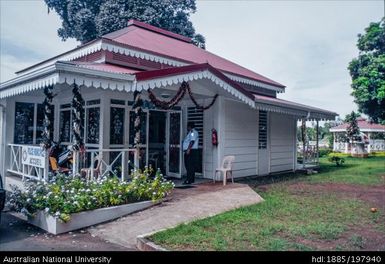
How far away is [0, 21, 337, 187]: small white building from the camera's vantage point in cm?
910

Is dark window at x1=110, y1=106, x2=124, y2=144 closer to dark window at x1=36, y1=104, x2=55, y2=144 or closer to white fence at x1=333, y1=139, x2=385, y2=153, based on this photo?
dark window at x1=36, y1=104, x2=55, y2=144

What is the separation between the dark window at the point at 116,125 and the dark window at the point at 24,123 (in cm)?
379

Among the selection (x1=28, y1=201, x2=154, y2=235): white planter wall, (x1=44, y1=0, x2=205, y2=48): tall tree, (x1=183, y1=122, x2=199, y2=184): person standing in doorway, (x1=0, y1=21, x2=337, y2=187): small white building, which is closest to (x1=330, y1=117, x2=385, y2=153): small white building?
(x1=44, y1=0, x2=205, y2=48): tall tree

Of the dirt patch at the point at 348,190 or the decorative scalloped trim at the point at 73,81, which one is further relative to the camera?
the dirt patch at the point at 348,190

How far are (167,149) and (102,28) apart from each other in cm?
1719

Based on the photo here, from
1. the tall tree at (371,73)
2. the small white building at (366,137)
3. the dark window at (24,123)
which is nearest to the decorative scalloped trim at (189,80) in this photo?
the dark window at (24,123)

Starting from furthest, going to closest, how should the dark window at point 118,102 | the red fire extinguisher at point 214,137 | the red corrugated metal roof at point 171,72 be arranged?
the red fire extinguisher at point 214,137, the dark window at point 118,102, the red corrugated metal roof at point 171,72

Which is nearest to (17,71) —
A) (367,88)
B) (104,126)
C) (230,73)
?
(104,126)

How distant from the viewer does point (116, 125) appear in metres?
9.98

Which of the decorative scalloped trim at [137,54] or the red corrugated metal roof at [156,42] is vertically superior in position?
the red corrugated metal roof at [156,42]

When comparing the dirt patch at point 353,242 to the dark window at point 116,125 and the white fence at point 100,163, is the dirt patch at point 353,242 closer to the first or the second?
the white fence at point 100,163

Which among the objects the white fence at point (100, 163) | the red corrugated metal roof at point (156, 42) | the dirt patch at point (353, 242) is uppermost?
the red corrugated metal roof at point (156, 42)

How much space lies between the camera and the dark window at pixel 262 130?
1357 centimetres

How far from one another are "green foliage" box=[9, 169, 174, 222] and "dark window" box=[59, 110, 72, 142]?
443 centimetres
